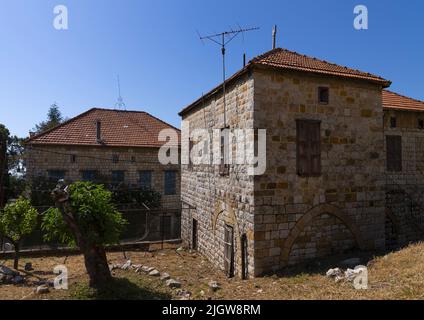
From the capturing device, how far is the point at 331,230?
942 centimetres

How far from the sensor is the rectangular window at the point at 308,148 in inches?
358

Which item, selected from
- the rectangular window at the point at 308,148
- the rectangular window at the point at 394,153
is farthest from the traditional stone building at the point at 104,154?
the rectangular window at the point at 308,148

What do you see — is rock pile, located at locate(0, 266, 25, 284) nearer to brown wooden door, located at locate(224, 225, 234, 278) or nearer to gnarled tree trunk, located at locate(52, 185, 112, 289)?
gnarled tree trunk, located at locate(52, 185, 112, 289)

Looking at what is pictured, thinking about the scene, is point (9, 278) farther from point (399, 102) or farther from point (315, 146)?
point (399, 102)

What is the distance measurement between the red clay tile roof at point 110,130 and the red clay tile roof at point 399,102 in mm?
13737

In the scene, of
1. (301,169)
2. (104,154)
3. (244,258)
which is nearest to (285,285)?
(244,258)

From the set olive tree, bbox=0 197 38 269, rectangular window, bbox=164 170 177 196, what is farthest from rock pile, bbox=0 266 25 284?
rectangular window, bbox=164 170 177 196

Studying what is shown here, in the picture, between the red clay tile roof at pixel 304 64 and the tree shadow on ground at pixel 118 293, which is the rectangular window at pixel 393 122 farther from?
the tree shadow on ground at pixel 118 293

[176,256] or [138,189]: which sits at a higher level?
[138,189]

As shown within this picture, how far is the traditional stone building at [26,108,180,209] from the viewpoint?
19.1 m

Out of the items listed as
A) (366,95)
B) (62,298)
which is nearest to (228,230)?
(62,298)

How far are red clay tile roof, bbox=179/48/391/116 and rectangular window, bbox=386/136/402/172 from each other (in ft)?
12.5

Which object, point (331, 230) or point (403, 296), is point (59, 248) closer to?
point (331, 230)

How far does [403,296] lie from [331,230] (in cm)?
359
